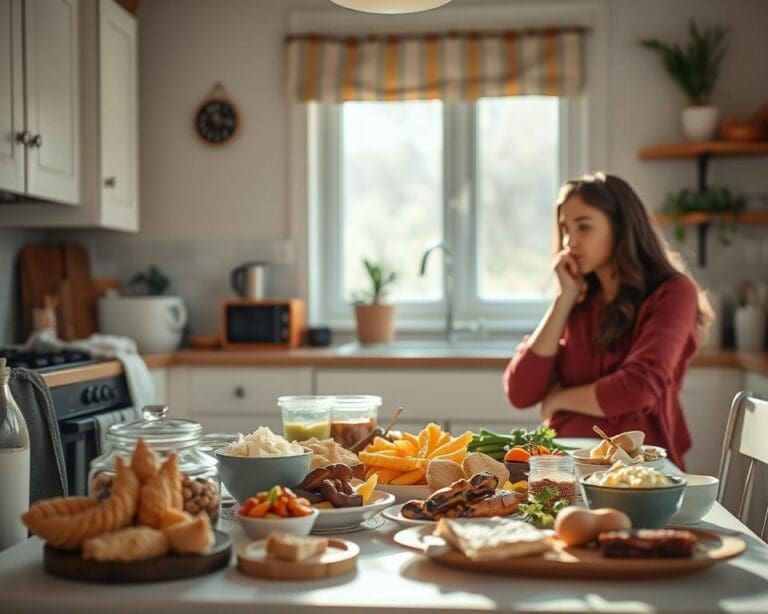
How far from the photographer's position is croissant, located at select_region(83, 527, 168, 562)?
1.15 m

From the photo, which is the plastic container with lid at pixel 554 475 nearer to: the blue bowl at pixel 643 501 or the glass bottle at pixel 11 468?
the blue bowl at pixel 643 501

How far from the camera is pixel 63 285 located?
407cm

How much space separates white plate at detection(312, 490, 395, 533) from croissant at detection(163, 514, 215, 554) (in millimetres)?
239

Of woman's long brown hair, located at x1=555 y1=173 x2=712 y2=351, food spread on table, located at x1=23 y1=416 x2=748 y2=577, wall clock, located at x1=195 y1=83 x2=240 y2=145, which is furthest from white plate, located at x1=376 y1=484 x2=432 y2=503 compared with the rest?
wall clock, located at x1=195 y1=83 x2=240 y2=145

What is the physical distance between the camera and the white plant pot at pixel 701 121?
3.96 m

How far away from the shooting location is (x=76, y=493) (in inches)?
116

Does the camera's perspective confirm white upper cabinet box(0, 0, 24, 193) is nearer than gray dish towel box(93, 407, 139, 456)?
No

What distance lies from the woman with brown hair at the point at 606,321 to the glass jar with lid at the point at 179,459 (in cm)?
136

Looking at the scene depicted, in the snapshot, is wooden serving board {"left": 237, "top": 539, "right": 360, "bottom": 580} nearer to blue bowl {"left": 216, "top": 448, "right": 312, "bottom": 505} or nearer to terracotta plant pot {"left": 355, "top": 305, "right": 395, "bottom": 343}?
blue bowl {"left": 216, "top": 448, "right": 312, "bottom": 505}

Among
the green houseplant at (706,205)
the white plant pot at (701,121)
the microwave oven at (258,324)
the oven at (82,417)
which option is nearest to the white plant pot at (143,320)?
the microwave oven at (258,324)

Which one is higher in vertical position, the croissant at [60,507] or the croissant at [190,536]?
the croissant at [60,507]

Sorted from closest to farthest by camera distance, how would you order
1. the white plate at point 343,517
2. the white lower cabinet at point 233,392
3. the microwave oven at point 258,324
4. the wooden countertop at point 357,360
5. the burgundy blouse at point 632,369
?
the white plate at point 343,517 < the burgundy blouse at point 632,369 < the wooden countertop at point 357,360 < the white lower cabinet at point 233,392 < the microwave oven at point 258,324

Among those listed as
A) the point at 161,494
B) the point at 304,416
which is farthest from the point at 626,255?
the point at 161,494

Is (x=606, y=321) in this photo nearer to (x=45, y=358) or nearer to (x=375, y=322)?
(x=375, y=322)
